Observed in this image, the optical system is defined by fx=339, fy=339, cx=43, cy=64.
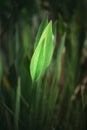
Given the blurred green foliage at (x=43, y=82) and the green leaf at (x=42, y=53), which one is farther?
the blurred green foliage at (x=43, y=82)

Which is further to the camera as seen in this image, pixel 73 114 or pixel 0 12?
pixel 0 12

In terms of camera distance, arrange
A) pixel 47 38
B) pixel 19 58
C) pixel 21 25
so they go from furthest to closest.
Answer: pixel 21 25, pixel 19 58, pixel 47 38

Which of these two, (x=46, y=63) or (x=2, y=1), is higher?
(x=2, y=1)

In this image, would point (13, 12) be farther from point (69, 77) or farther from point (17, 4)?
point (69, 77)

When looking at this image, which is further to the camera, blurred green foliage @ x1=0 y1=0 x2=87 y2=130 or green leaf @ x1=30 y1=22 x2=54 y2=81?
blurred green foliage @ x1=0 y1=0 x2=87 y2=130

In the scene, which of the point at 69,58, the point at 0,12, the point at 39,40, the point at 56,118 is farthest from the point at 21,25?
the point at 39,40

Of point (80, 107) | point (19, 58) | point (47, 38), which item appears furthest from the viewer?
point (19, 58)

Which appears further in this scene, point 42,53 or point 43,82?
point 43,82

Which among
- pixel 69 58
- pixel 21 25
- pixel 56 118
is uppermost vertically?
pixel 21 25
